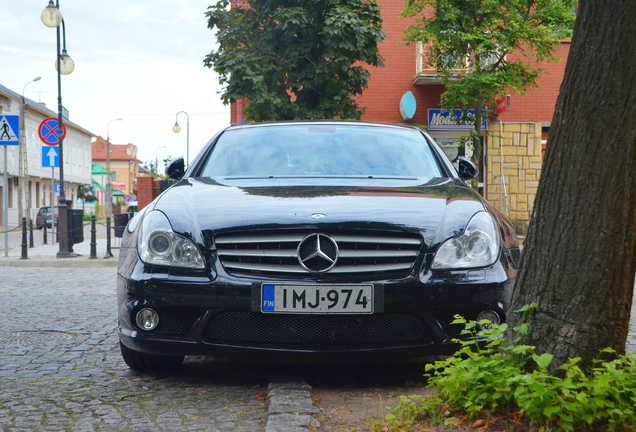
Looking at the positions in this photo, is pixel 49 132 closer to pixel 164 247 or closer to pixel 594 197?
pixel 164 247

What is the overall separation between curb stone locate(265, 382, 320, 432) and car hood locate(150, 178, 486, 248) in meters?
0.75

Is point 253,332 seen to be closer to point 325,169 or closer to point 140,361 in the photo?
point 140,361

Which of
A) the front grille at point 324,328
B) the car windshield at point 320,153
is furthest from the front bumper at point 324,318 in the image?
the car windshield at point 320,153

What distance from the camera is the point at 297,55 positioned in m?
21.2

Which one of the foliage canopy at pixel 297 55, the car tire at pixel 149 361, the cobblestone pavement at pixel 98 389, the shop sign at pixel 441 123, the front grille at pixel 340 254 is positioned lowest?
the cobblestone pavement at pixel 98 389

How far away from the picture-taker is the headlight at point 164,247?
13.5 feet

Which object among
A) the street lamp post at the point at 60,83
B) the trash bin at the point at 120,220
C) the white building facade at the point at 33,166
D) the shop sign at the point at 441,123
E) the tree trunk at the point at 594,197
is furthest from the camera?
the white building facade at the point at 33,166

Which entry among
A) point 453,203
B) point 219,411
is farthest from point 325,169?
point 219,411

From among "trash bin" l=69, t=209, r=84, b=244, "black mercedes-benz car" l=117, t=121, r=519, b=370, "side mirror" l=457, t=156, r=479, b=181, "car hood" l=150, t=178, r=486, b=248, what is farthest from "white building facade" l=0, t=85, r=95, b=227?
"black mercedes-benz car" l=117, t=121, r=519, b=370

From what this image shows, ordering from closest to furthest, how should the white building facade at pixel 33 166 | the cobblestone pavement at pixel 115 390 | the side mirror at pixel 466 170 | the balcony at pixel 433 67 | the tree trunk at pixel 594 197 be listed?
the tree trunk at pixel 594 197
the cobblestone pavement at pixel 115 390
the side mirror at pixel 466 170
the balcony at pixel 433 67
the white building facade at pixel 33 166

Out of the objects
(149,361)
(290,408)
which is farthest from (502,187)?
(290,408)

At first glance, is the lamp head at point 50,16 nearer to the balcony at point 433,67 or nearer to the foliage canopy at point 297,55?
the foliage canopy at point 297,55

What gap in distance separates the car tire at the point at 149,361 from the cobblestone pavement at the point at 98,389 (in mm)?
51

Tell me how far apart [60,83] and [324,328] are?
54.6ft
